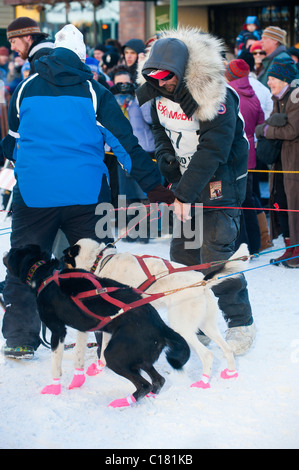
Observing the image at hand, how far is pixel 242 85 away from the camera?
6391 millimetres

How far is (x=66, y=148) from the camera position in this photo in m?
3.69

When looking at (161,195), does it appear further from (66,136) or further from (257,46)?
(257,46)

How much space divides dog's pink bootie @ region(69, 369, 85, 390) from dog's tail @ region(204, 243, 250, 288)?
90 centimetres

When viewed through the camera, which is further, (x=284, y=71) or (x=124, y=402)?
(x=284, y=71)

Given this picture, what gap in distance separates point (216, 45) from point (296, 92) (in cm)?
246

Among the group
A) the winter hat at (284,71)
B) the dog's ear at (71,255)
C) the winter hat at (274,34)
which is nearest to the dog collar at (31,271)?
the dog's ear at (71,255)

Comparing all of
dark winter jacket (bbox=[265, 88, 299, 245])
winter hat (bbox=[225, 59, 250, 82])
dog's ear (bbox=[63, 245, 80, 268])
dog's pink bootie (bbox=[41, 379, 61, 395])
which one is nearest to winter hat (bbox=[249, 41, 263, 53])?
winter hat (bbox=[225, 59, 250, 82])

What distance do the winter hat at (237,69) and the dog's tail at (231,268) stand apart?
10.5 feet

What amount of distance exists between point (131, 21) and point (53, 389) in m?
11.9

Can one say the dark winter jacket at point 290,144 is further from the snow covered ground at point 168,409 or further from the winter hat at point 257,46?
the winter hat at point 257,46

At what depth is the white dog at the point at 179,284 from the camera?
3479mm

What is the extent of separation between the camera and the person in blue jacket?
11.9 ft

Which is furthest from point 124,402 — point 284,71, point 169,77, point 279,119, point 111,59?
point 111,59
